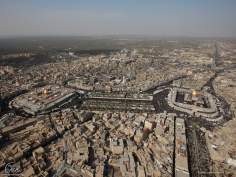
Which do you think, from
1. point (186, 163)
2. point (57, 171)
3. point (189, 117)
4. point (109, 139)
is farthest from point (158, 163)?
point (189, 117)

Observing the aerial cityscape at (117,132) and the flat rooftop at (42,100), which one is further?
the flat rooftop at (42,100)

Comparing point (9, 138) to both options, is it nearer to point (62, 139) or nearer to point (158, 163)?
point (62, 139)

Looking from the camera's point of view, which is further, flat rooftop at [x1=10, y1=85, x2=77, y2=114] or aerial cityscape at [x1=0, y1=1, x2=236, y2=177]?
flat rooftop at [x1=10, y1=85, x2=77, y2=114]

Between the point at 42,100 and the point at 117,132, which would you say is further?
the point at 42,100

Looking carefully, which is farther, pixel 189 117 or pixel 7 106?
pixel 7 106

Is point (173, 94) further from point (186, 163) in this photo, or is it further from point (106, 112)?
point (186, 163)

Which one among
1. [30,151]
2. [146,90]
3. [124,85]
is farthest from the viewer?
[124,85]

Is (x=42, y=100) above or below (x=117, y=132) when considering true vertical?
above

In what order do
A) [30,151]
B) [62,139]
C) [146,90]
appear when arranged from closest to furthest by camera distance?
[30,151] → [62,139] → [146,90]

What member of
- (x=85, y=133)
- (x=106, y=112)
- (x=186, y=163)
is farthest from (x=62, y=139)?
(x=186, y=163)
